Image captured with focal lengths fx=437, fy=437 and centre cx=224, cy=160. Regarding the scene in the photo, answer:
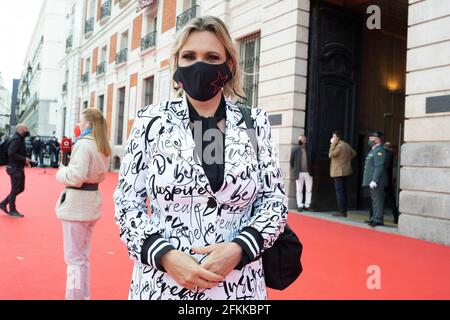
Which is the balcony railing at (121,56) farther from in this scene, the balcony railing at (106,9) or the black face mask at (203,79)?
the black face mask at (203,79)

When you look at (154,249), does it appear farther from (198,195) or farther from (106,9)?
(106,9)

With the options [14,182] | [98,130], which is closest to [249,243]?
[98,130]

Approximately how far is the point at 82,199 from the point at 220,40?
8.60ft

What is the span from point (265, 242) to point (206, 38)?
0.92m

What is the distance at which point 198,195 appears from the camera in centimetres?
174

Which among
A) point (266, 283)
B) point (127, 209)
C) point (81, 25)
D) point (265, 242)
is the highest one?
point (81, 25)

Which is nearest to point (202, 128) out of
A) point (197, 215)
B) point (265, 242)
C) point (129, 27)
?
point (197, 215)

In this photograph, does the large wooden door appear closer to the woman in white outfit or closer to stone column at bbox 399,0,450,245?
stone column at bbox 399,0,450,245

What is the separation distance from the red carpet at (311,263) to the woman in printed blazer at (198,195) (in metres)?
2.53

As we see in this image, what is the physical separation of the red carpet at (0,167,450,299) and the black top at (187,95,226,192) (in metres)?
2.66

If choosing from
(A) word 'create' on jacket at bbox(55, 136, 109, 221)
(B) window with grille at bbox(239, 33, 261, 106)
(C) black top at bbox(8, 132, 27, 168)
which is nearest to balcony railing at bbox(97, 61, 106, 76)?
(B) window with grille at bbox(239, 33, 261, 106)

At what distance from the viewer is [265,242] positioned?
70.2 inches

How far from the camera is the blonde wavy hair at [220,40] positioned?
192cm

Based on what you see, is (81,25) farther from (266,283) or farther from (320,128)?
(266,283)
